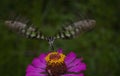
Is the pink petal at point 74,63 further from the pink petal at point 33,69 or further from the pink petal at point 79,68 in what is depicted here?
the pink petal at point 33,69

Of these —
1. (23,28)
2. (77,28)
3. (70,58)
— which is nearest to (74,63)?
(70,58)

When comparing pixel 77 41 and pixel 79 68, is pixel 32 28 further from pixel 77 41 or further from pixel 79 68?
pixel 77 41

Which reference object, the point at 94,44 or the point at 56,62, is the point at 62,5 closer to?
the point at 94,44

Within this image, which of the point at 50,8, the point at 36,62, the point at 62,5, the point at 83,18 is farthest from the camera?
Result: the point at 62,5

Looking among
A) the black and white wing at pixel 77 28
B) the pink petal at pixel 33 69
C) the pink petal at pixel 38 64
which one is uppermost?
the black and white wing at pixel 77 28

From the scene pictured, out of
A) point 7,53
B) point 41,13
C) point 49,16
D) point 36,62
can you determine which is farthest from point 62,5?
point 36,62

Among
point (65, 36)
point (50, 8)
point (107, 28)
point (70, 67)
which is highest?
point (50, 8)

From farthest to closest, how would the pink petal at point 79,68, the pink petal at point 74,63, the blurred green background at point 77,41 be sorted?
the blurred green background at point 77,41 → the pink petal at point 74,63 → the pink petal at point 79,68

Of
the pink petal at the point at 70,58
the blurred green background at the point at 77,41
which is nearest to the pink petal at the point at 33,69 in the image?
the pink petal at the point at 70,58
